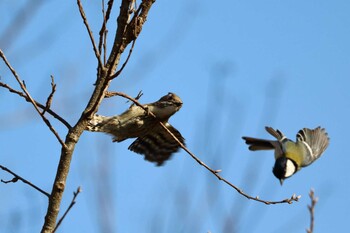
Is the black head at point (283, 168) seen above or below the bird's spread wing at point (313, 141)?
below

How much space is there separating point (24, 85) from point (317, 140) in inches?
124

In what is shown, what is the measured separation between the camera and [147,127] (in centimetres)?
623

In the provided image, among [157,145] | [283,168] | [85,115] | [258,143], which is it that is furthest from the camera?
[157,145]

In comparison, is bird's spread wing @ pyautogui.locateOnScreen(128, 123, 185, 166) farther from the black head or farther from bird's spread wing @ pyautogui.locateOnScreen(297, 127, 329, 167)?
the black head

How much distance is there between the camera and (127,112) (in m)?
6.11

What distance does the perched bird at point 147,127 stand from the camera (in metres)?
5.98

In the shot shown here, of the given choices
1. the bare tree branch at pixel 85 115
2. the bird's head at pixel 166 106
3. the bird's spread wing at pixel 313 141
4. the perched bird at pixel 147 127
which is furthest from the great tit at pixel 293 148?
the bare tree branch at pixel 85 115

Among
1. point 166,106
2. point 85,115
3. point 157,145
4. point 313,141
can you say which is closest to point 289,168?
point 313,141

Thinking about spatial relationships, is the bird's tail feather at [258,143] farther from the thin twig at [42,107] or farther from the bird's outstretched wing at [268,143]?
the thin twig at [42,107]

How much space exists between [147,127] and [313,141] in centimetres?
179

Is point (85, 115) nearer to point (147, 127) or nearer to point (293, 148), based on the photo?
point (293, 148)

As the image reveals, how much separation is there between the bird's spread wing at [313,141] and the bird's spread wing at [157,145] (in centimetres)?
147

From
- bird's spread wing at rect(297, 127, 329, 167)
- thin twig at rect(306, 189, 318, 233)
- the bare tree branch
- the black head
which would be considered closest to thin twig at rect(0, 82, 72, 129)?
the bare tree branch

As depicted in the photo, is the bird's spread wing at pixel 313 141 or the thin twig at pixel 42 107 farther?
the bird's spread wing at pixel 313 141
